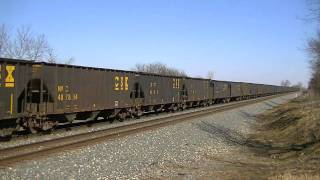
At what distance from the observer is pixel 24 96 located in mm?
18359

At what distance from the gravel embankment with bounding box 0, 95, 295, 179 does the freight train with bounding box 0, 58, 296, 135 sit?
13.7 feet

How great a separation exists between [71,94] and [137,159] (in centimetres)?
963

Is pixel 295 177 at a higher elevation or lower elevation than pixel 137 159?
higher

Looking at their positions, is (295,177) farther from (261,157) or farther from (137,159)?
(261,157)

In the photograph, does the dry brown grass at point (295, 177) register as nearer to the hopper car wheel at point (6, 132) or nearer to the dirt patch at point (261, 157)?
the dirt patch at point (261, 157)

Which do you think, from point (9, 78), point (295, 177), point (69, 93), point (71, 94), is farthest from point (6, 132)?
point (295, 177)

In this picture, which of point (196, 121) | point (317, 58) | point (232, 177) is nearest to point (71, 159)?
point (232, 177)

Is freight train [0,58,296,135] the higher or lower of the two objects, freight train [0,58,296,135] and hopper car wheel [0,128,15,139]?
the higher

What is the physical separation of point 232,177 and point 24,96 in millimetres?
10080

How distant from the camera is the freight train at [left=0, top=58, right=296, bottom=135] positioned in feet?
57.8

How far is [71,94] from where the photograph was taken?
22.3 meters

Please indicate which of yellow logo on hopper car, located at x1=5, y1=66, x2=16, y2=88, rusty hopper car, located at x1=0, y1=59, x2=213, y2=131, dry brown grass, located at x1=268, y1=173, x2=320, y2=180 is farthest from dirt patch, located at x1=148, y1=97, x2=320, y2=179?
yellow logo on hopper car, located at x1=5, y1=66, x2=16, y2=88

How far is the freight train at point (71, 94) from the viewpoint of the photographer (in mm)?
17609

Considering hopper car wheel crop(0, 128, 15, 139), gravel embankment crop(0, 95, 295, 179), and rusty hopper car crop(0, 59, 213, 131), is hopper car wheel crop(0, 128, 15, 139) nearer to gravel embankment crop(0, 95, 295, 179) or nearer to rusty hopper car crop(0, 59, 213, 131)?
rusty hopper car crop(0, 59, 213, 131)
